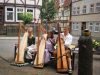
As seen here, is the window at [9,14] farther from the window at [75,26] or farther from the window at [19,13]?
the window at [75,26]

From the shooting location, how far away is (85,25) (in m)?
52.5

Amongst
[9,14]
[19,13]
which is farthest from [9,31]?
[19,13]

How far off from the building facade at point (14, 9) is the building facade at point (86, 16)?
756 centimetres

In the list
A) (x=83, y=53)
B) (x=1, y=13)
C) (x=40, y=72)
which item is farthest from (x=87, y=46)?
(x=1, y=13)

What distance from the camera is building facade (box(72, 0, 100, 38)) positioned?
48.1m

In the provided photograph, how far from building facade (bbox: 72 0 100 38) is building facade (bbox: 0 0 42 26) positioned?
298 inches

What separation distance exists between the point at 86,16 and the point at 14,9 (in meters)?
11.2

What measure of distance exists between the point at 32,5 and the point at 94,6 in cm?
934

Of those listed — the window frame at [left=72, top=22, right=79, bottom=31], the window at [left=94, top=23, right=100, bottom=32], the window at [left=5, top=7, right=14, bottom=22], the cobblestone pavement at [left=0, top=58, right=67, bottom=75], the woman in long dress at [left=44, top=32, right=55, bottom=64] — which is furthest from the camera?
the window frame at [left=72, top=22, right=79, bottom=31]

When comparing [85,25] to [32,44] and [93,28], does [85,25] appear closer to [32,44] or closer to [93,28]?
[93,28]

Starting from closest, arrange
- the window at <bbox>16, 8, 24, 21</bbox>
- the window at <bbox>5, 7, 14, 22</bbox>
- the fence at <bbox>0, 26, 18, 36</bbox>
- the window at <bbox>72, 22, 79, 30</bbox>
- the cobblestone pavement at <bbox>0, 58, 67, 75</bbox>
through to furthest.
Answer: the cobblestone pavement at <bbox>0, 58, 67, 75</bbox> < the fence at <bbox>0, 26, 18, 36</bbox> < the window at <bbox>5, 7, 14, 22</bbox> < the window at <bbox>16, 8, 24, 21</bbox> < the window at <bbox>72, 22, 79, 30</bbox>

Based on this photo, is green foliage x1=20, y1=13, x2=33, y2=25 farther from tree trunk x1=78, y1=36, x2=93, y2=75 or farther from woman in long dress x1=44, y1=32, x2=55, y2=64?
tree trunk x1=78, y1=36, x2=93, y2=75

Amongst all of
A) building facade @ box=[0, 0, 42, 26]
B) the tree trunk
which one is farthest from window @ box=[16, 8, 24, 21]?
the tree trunk

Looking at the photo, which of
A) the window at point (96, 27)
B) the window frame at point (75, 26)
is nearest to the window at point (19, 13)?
the window frame at point (75, 26)
